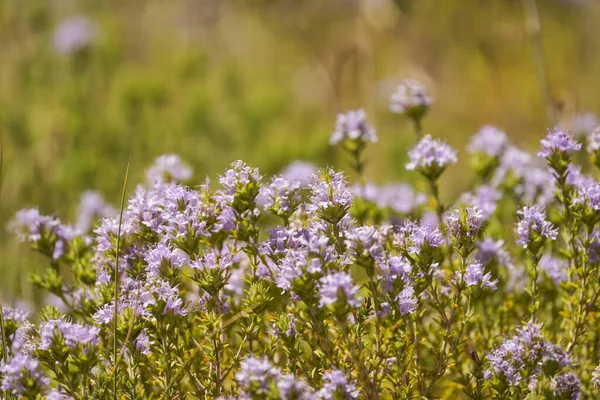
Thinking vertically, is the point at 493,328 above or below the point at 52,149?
below

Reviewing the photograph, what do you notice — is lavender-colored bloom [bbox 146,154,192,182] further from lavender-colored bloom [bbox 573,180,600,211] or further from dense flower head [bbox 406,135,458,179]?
lavender-colored bloom [bbox 573,180,600,211]

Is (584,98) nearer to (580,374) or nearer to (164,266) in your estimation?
(580,374)

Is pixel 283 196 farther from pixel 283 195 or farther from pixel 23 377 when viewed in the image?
pixel 23 377

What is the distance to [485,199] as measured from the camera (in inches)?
147

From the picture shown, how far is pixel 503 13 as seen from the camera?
813cm

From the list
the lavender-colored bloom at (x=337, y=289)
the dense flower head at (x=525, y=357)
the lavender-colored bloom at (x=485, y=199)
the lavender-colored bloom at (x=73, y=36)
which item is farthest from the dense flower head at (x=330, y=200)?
the lavender-colored bloom at (x=73, y=36)

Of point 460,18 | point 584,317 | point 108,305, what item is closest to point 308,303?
point 108,305

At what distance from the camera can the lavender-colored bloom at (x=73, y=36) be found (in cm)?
705

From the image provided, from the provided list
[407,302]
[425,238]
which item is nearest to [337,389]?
[407,302]

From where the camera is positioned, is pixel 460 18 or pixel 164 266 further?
pixel 460 18

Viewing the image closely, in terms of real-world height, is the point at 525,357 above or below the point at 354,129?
below

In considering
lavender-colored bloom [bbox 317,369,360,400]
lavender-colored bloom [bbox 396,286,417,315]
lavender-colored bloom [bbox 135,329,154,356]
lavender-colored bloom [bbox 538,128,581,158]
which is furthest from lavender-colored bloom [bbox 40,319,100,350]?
lavender-colored bloom [bbox 538,128,581,158]

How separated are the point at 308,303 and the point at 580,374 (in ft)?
4.60

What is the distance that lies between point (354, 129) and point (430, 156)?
2.22 ft
